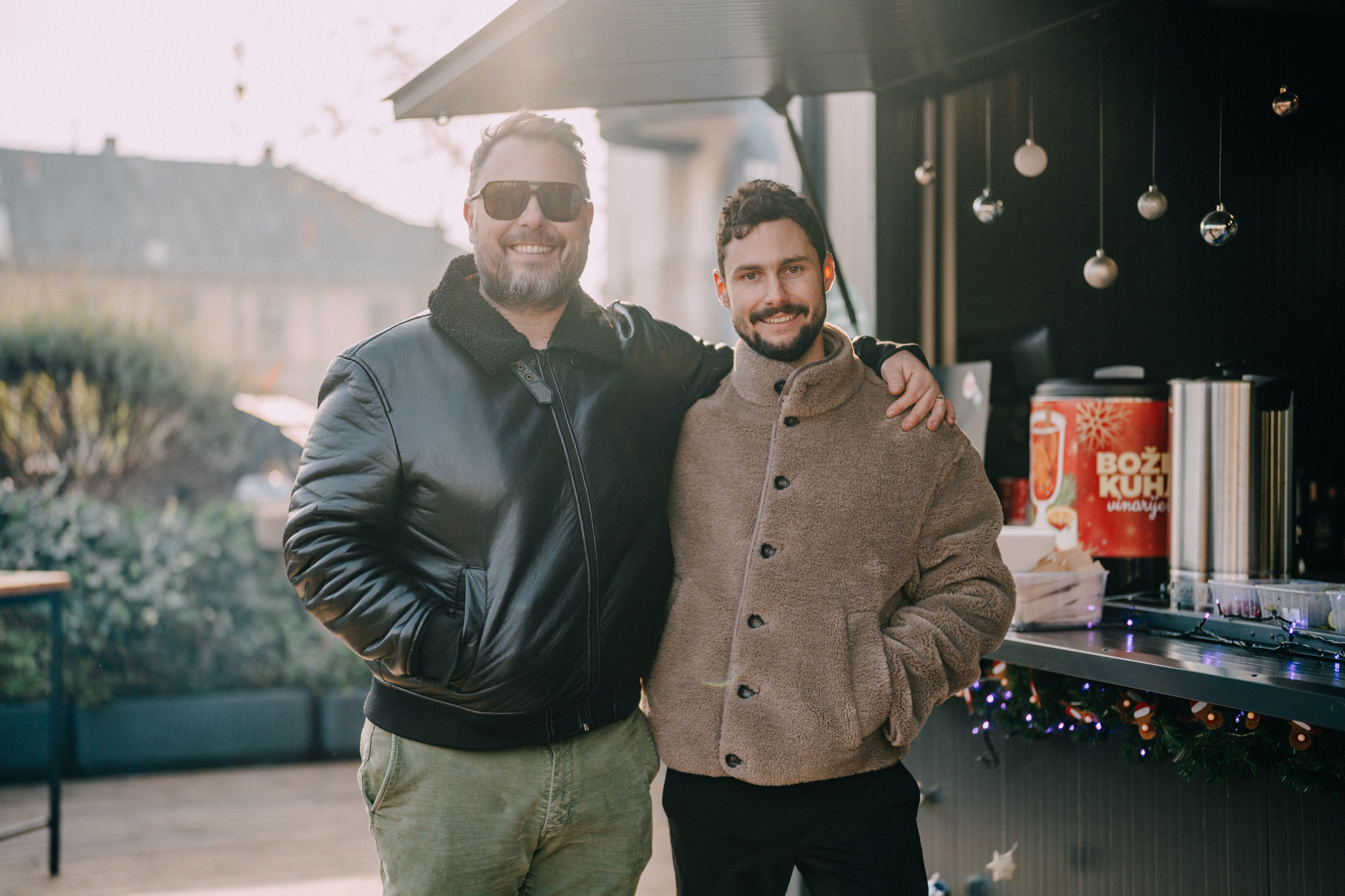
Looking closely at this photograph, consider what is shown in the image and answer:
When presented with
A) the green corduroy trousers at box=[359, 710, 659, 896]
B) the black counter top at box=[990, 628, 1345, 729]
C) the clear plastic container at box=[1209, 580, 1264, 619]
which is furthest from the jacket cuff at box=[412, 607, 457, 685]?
the clear plastic container at box=[1209, 580, 1264, 619]

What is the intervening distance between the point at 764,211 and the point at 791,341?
0.26 metres

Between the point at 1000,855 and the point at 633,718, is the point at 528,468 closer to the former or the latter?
the point at 633,718

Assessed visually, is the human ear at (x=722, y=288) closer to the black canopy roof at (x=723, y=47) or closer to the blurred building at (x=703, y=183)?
the black canopy roof at (x=723, y=47)

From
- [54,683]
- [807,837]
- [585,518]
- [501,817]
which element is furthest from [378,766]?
[54,683]

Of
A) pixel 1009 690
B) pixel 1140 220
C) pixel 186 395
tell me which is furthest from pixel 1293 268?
pixel 186 395

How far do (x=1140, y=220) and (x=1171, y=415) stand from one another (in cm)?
125

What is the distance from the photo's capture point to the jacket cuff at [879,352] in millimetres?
2178

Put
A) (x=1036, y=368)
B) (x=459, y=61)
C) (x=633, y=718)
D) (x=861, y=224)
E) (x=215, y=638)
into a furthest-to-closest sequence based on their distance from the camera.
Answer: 1. (x=215, y=638)
2. (x=861, y=224)
3. (x=1036, y=368)
4. (x=459, y=61)
5. (x=633, y=718)

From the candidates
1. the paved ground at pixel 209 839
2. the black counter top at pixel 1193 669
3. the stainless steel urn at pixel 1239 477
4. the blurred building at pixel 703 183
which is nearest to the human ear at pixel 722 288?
the black counter top at pixel 1193 669

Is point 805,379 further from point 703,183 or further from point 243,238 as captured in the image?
point 243,238

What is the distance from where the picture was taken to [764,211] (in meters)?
1.96

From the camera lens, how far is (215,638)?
18.4ft

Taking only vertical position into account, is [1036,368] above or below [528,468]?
above

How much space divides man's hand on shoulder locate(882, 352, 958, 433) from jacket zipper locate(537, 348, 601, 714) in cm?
64
